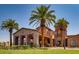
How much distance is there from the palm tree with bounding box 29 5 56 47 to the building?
0.19ft

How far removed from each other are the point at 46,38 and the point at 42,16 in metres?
0.22

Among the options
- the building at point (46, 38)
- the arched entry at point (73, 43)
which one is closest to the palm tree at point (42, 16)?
the building at point (46, 38)

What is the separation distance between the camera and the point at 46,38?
229 inches

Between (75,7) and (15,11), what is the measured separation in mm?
597

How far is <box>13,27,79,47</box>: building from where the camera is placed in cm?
581

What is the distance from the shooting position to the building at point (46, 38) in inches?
229

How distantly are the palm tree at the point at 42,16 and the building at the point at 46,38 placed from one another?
6 centimetres

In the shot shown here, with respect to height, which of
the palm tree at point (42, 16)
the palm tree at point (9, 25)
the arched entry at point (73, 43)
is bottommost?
the arched entry at point (73, 43)

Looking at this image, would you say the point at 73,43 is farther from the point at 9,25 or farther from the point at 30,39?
the point at 9,25

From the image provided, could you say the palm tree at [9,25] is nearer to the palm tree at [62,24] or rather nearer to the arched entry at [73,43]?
the palm tree at [62,24]

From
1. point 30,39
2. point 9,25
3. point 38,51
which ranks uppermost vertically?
point 9,25

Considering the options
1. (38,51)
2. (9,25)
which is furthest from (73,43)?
(9,25)

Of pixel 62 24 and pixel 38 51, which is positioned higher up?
pixel 62 24
